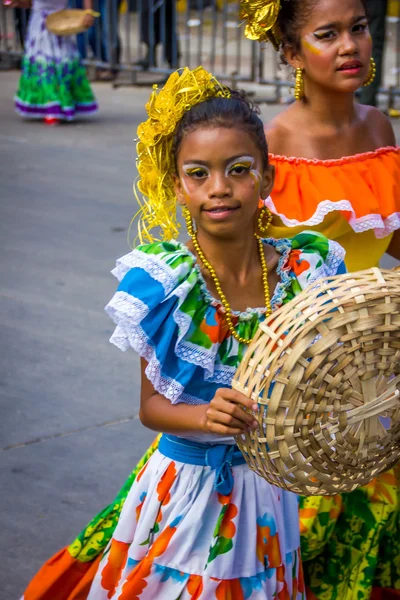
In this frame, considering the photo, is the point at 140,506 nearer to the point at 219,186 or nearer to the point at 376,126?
the point at 219,186

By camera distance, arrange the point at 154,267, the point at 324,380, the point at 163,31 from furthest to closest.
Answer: the point at 163,31 < the point at 154,267 < the point at 324,380

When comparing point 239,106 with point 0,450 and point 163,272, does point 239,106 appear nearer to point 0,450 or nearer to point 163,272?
point 163,272

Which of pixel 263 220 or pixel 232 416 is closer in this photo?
pixel 232 416

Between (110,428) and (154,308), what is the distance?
191cm

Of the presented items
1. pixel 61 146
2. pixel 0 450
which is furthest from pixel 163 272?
pixel 61 146

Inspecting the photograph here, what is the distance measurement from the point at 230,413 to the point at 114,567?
75 centimetres

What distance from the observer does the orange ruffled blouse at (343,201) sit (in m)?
2.85

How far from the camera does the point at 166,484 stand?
2.42 meters

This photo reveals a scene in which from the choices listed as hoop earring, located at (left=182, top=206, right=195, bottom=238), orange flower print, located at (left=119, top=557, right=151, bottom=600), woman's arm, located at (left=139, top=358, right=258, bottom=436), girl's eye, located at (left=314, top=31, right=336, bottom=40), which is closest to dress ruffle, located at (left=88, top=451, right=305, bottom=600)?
orange flower print, located at (left=119, top=557, right=151, bottom=600)

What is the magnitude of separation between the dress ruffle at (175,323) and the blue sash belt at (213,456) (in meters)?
0.13

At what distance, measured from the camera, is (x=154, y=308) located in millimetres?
2266

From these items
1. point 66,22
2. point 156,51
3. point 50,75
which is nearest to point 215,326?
point 66,22

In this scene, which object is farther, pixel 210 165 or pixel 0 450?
pixel 0 450

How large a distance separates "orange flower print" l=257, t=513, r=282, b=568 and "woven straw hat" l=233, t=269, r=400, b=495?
343mm
